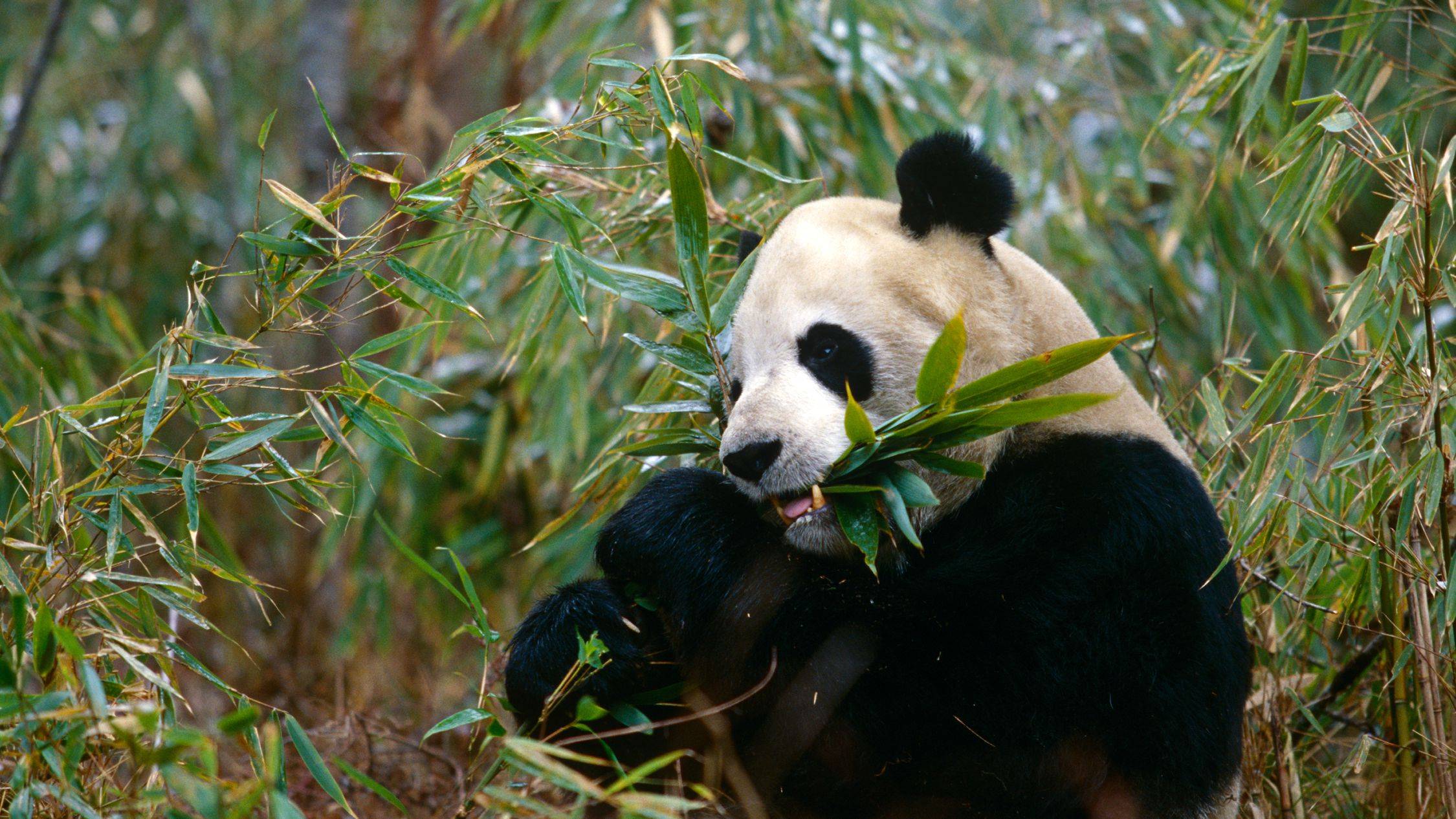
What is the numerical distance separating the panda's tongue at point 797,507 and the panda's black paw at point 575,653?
357 mm

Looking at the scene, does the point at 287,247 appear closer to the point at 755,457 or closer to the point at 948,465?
the point at 755,457

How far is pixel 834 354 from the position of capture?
82.7 inches

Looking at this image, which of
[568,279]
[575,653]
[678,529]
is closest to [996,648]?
[678,529]

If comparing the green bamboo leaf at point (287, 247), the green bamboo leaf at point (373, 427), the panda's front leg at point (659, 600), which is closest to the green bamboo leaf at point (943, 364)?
the panda's front leg at point (659, 600)

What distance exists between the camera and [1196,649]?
75.8 inches

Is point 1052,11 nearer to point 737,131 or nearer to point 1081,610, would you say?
point 737,131

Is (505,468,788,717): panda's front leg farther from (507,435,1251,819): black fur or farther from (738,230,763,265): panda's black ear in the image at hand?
(738,230,763,265): panda's black ear

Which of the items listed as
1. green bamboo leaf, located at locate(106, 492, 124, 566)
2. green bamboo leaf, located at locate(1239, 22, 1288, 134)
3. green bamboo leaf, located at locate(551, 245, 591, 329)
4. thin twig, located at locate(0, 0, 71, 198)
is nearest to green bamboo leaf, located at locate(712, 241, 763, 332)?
green bamboo leaf, located at locate(551, 245, 591, 329)

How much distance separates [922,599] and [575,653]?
2.02 feet

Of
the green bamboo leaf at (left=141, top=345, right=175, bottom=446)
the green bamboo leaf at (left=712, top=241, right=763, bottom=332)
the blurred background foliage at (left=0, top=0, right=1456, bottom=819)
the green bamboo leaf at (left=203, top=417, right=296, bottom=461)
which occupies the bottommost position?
the blurred background foliage at (left=0, top=0, right=1456, bottom=819)

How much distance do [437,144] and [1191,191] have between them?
4.05 meters

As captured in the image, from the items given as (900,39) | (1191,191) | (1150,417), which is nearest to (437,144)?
(900,39)

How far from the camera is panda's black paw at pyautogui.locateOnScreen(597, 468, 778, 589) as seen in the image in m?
2.03

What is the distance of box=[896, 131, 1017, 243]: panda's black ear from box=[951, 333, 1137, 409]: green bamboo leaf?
1.72 ft
